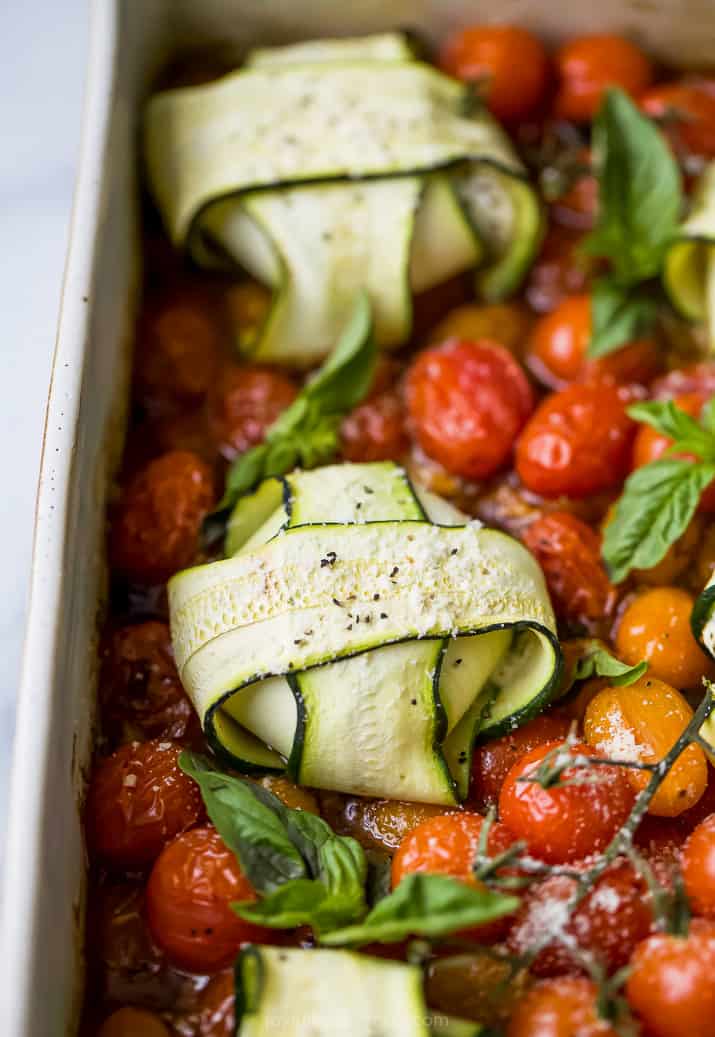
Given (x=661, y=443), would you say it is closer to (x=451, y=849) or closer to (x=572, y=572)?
(x=572, y=572)

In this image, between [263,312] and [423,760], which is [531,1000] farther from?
[263,312]

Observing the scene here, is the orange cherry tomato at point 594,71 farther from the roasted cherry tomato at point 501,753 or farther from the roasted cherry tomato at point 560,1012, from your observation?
the roasted cherry tomato at point 560,1012

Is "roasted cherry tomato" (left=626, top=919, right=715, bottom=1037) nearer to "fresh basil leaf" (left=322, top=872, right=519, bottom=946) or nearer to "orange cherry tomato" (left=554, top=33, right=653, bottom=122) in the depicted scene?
"fresh basil leaf" (left=322, top=872, right=519, bottom=946)

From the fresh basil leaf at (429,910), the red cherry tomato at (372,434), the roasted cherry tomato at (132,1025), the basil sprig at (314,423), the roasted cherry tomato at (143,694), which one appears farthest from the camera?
the red cherry tomato at (372,434)

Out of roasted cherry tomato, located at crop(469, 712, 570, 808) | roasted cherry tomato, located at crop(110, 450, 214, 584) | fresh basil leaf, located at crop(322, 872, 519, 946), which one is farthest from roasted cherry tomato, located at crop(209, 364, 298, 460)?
fresh basil leaf, located at crop(322, 872, 519, 946)

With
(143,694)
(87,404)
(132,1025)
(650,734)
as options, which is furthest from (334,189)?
(132,1025)

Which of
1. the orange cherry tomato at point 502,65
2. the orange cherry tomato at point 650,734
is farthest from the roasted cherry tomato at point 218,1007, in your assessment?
the orange cherry tomato at point 502,65
